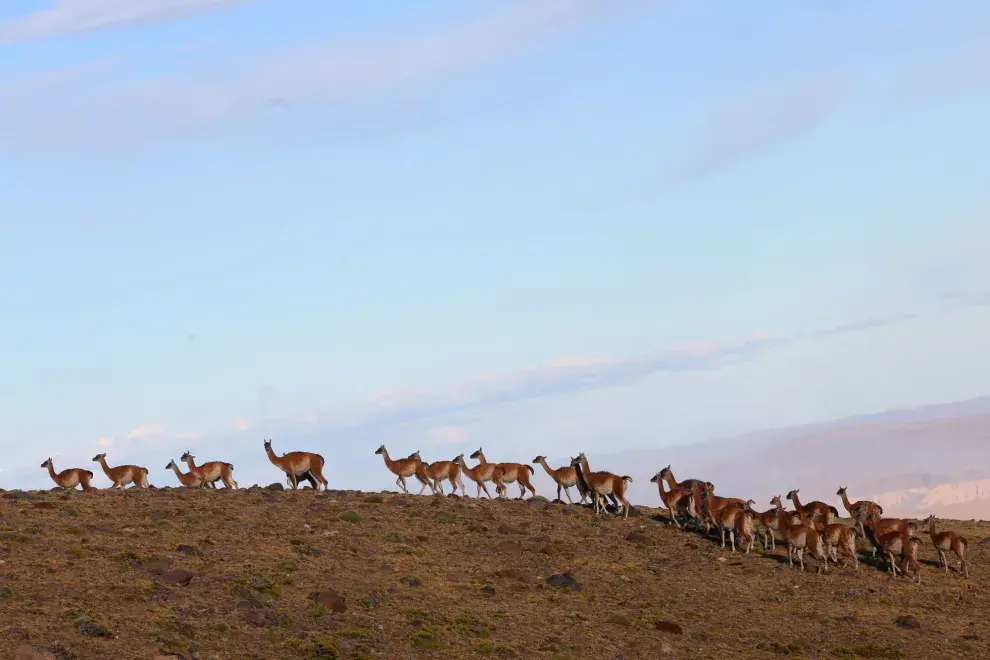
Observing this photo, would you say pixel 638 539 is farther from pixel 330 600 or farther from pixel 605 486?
pixel 330 600

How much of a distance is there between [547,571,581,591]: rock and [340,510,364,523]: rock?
7583mm

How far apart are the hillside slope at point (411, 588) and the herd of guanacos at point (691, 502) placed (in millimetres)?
947

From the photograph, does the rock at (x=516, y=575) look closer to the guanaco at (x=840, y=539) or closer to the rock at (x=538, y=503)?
the rock at (x=538, y=503)

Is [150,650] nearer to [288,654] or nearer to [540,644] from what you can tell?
[288,654]

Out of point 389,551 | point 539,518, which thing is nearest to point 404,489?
point 539,518

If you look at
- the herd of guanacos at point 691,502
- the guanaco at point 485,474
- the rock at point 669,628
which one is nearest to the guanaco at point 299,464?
the herd of guanacos at point 691,502

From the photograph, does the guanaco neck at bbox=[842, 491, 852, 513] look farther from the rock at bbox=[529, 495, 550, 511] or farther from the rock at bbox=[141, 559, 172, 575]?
the rock at bbox=[141, 559, 172, 575]

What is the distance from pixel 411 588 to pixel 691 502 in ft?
42.0

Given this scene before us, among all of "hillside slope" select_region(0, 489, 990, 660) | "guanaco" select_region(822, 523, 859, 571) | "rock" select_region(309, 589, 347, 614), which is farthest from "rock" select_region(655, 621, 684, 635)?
"guanaco" select_region(822, 523, 859, 571)

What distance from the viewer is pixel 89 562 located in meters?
33.4

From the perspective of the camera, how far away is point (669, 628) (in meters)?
33.3

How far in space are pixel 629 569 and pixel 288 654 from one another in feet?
41.0

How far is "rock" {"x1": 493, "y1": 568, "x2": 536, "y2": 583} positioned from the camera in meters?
36.4

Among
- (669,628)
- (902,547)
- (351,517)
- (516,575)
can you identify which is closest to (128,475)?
(351,517)
